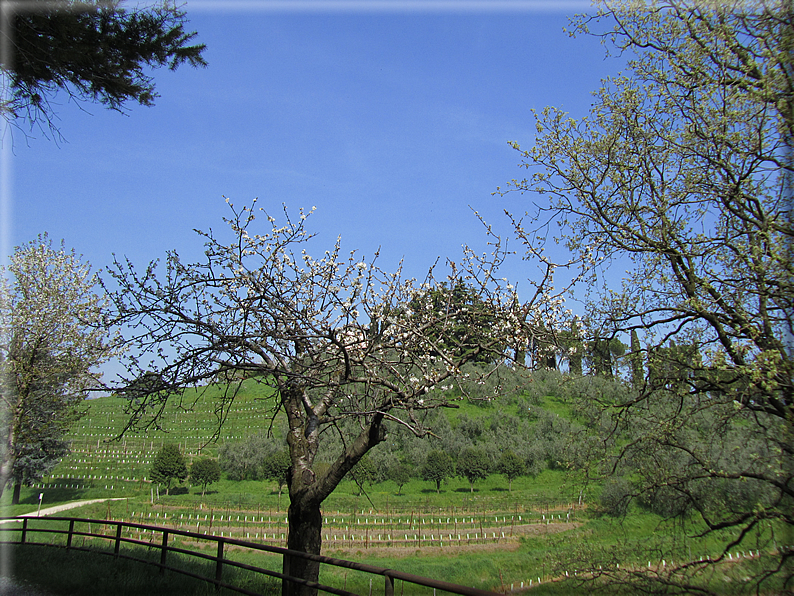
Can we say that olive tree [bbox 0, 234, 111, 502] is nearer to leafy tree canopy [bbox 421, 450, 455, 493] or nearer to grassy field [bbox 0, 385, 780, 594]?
grassy field [bbox 0, 385, 780, 594]

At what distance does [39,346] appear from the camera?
15430mm

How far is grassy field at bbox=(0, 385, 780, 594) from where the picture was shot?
8039mm

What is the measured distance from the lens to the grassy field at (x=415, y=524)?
26.4ft

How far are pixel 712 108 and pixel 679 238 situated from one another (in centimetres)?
213

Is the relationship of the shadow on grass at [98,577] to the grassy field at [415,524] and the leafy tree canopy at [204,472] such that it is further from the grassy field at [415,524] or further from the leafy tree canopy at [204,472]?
the leafy tree canopy at [204,472]

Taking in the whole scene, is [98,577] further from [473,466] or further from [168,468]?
[168,468]

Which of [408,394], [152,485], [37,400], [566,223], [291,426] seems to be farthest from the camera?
[152,485]

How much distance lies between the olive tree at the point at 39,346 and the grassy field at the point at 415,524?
401 centimetres

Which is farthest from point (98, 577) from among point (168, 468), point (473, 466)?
point (168, 468)

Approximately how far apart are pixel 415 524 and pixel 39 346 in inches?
774

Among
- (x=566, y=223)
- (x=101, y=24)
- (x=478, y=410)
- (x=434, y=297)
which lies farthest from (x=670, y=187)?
(x=478, y=410)

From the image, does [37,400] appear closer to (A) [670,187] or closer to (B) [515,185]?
(B) [515,185]

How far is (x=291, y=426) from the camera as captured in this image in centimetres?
708

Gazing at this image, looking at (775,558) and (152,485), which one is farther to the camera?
(152,485)
